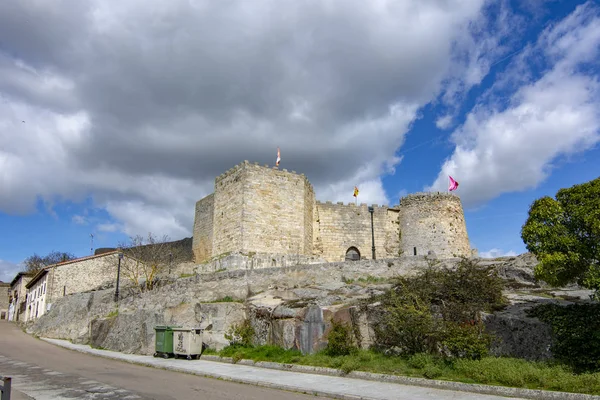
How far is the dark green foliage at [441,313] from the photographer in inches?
414

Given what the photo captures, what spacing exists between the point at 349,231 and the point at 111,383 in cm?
2459

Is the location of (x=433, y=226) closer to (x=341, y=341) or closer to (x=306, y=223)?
(x=306, y=223)

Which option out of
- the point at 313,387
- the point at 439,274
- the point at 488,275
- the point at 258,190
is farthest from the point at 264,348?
the point at 258,190

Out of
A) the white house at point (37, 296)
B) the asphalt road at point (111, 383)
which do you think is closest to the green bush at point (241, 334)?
the asphalt road at point (111, 383)

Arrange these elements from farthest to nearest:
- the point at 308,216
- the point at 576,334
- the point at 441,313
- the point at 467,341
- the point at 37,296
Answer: the point at 37,296 → the point at 308,216 → the point at 441,313 → the point at 467,341 → the point at 576,334

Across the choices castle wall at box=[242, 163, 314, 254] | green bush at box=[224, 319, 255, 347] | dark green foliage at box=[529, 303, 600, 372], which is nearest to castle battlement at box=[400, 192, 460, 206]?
castle wall at box=[242, 163, 314, 254]

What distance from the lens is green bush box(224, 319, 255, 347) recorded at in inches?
632

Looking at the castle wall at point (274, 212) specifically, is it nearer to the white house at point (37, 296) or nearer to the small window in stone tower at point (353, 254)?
the small window in stone tower at point (353, 254)

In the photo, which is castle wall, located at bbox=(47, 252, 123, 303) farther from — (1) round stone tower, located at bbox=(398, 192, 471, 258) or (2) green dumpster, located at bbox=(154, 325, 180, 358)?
(1) round stone tower, located at bbox=(398, 192, 471, 258)

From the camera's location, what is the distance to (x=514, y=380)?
8.55m

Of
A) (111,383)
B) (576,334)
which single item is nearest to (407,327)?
(576,334)

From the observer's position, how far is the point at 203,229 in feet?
116

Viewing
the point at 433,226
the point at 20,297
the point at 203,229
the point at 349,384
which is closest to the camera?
the point at 349,384

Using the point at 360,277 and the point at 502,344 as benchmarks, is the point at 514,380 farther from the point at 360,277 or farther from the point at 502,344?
the point at 360,277
